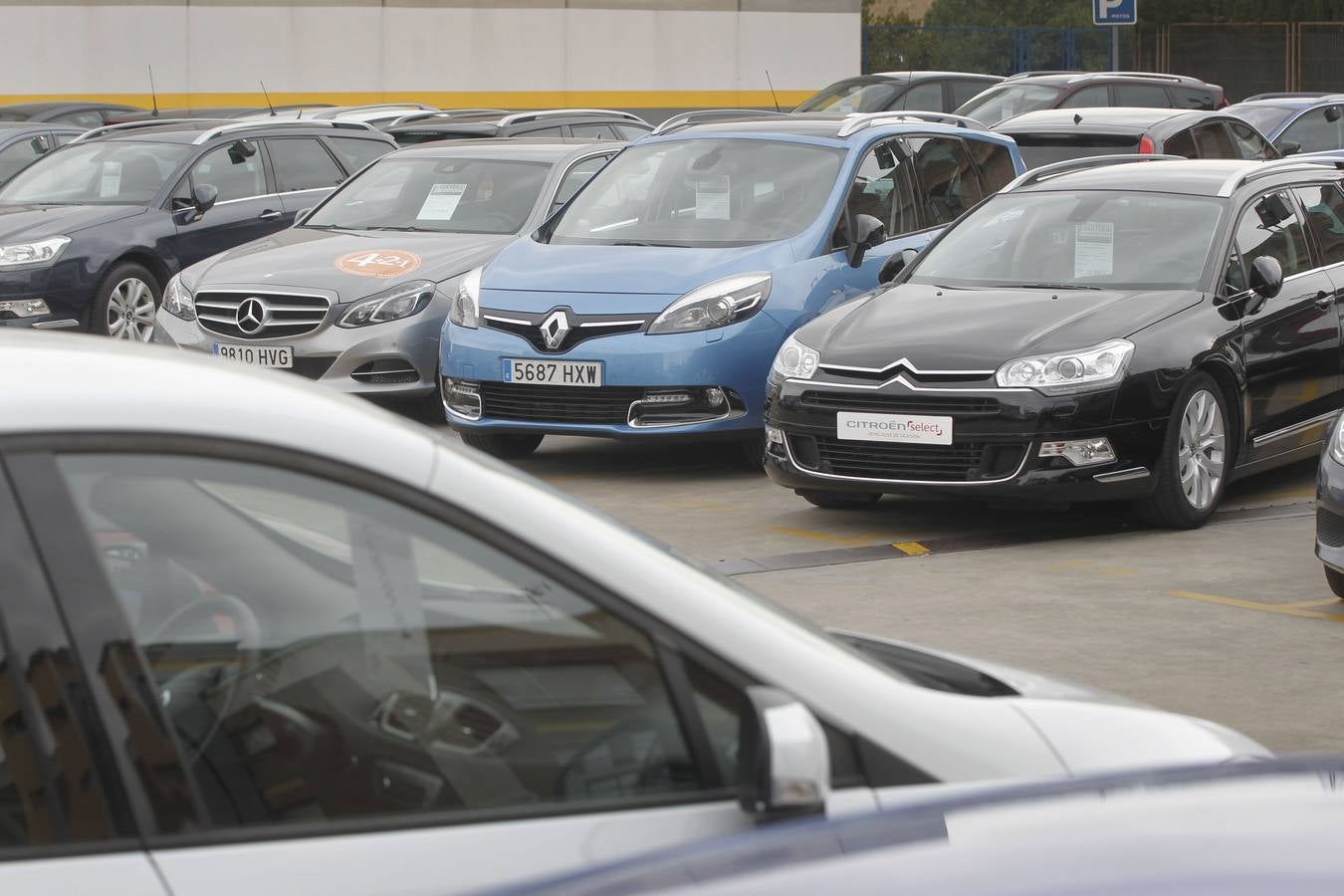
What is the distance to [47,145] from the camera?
1956 centimetres

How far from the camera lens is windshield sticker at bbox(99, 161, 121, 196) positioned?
545 inches

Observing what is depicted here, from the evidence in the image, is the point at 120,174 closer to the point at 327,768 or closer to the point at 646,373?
the point at 646,373

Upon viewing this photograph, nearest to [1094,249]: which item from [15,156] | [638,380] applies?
[638,380]

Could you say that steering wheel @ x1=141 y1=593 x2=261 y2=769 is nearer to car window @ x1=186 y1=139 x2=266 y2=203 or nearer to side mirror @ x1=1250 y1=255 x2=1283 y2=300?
side mirror @ x1=1250 y1=255 x2=1283 y2=300

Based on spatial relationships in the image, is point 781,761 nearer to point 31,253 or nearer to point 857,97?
point 31,253

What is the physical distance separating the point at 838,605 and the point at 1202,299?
2.46 m

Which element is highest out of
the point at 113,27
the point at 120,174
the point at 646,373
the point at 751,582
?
the point at 113,27

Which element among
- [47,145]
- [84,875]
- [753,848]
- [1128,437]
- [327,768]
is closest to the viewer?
[753,848]

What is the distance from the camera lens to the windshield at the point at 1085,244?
8.50 metres

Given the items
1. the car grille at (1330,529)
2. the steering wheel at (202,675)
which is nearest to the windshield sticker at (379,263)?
the car grille at (1330,529)

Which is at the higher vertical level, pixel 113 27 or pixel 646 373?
pixel 113 27

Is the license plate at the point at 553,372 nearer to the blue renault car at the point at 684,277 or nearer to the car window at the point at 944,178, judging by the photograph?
the blue renault car at the point at 684,277

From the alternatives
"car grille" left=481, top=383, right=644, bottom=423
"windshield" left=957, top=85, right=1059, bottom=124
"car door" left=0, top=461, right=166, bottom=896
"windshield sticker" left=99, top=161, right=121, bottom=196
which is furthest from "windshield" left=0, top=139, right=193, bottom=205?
"car door" left=0, top=461, right=166, bottom=896

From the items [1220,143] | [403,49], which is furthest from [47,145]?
[403,49]
